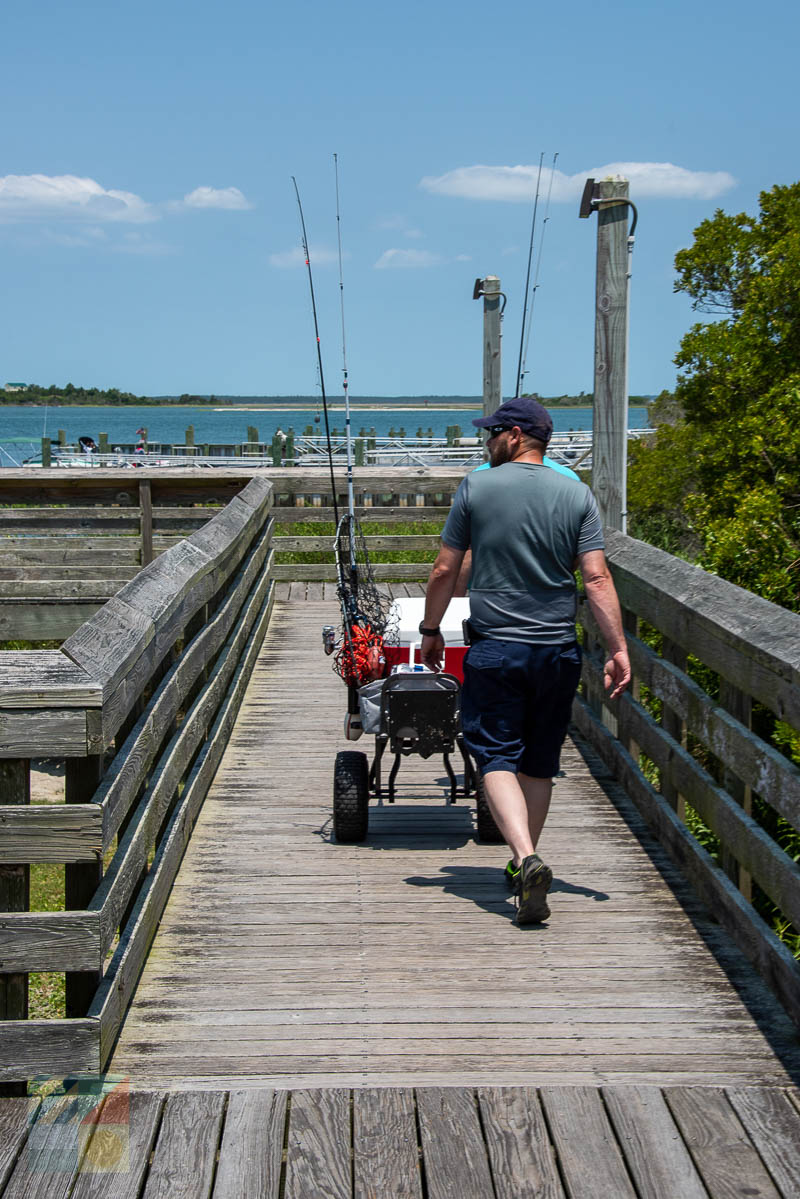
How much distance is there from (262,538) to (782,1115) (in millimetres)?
7706

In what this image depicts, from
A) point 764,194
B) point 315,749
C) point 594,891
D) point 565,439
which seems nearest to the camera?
point 594,891

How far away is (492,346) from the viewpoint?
39.8ft

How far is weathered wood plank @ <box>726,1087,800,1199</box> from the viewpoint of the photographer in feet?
9.59

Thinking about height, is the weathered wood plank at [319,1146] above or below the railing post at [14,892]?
→ below

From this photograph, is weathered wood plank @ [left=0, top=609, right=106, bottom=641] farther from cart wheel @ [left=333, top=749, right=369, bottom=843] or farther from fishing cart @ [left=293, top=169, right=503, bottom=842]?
cart wheel @ [left=333, top=749, right=369, bottom=843]

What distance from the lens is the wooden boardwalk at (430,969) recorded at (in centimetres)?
343

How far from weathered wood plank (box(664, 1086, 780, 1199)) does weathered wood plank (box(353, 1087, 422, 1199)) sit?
0.62 metres

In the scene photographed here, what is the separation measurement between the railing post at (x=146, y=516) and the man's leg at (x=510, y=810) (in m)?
8.25

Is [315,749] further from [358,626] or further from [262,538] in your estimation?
[262,538]

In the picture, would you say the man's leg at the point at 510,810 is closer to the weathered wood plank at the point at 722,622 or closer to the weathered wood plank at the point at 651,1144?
the weathered wood plank at the point at 722,622

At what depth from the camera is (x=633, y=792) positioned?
5875 millimetres

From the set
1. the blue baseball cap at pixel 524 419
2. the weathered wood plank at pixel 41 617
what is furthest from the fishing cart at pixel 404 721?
the weathered wood plank at pixel 41 617

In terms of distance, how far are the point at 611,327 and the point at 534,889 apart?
366cm

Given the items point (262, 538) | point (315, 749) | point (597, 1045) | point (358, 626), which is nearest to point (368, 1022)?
point (597, 1045)
